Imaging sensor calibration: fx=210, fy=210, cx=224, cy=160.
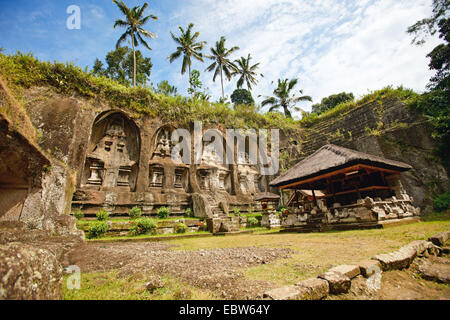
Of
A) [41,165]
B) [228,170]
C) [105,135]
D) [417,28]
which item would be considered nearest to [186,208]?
[228,170]

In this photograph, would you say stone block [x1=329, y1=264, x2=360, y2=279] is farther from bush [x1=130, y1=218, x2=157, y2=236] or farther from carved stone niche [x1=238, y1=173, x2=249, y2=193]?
carved stone niche [x1=238, y1=173, x2=249, y2=193]

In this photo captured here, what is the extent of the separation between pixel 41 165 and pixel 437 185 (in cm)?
1915

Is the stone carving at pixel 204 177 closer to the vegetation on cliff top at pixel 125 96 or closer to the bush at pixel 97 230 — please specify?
the vegetation on cliff top at pixel 125 96

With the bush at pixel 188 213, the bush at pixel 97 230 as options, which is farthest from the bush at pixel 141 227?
the bush at pixel 188 213

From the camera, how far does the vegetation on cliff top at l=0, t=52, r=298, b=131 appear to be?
1303 centimetres

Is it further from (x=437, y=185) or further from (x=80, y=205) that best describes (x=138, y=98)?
(x=437, y=185)

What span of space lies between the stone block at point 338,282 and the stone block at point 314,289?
0.06 metres

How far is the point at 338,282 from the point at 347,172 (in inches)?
369

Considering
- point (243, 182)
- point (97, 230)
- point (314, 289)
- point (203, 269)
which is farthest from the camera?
Answer: point (243, 182)

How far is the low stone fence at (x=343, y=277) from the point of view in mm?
1912

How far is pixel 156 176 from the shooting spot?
55.8 ft

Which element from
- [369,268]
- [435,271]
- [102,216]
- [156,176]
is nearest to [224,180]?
[156,176]

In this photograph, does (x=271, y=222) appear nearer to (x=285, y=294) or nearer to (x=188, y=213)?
(x=188, y=213)
